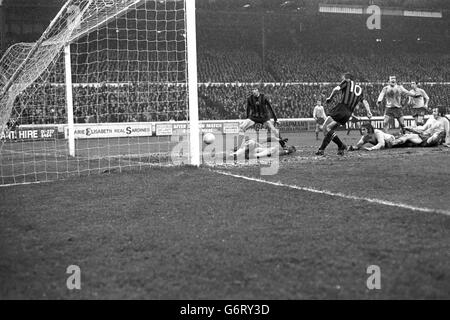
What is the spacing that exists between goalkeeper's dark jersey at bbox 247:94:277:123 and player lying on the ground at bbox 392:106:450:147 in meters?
3.56

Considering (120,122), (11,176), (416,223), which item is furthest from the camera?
(120,122)

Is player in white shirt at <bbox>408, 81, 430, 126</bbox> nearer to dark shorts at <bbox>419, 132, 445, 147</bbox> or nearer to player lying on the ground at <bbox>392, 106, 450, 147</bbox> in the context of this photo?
player lying on the ground at <bbox>392, 106, 450, 147</bbox>

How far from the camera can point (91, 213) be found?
18.4ft

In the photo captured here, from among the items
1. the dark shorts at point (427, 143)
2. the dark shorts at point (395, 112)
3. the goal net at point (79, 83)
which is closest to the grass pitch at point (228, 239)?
the goal net at point (79, 83)

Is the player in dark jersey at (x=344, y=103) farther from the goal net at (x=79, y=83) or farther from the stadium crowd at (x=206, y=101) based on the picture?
the stadium crowd at (x=206, y=101)

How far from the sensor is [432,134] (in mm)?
13930

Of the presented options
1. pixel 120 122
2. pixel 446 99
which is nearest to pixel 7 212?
pixel 120 122

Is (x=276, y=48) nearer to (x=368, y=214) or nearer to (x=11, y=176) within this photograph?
(x=11, y=176)

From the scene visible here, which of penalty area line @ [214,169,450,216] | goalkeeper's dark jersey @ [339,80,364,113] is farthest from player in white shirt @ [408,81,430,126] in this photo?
penalty area line @ [214,169,450,216]

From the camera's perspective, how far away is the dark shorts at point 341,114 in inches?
450

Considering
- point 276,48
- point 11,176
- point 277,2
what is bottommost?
point 11,176

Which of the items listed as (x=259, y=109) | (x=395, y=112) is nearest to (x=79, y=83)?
(x=259, y=109)

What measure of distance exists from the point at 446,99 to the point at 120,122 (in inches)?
980

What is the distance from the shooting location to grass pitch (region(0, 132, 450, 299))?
10.5 ft
